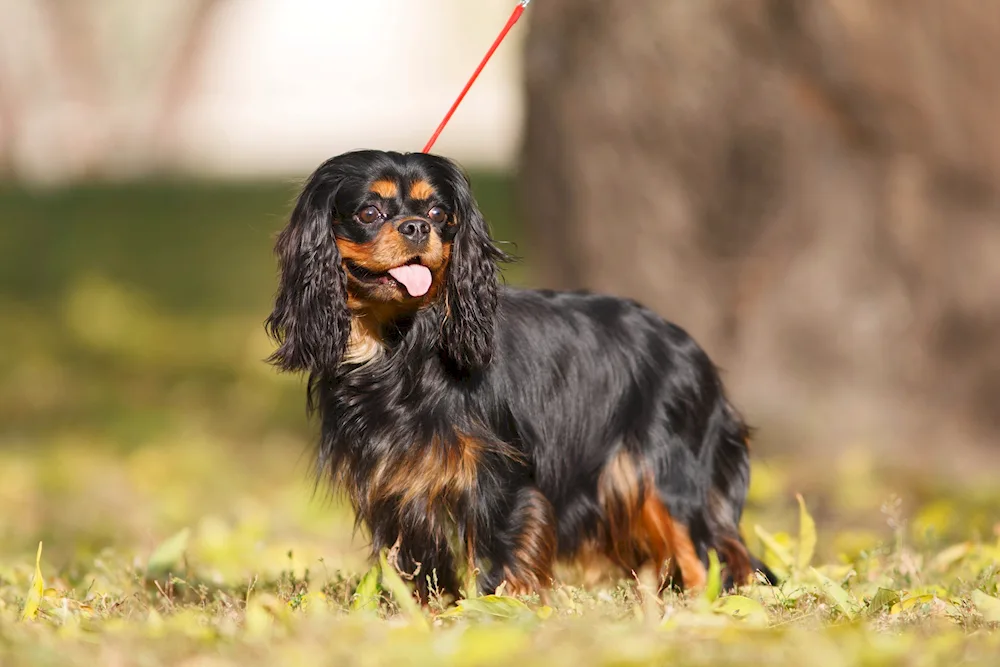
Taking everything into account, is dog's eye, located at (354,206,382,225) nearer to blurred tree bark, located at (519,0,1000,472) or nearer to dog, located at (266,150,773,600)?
dog, located at (266,150,773,600)

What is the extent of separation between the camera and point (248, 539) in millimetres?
5539

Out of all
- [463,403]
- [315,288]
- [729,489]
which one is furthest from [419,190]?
[729,489]

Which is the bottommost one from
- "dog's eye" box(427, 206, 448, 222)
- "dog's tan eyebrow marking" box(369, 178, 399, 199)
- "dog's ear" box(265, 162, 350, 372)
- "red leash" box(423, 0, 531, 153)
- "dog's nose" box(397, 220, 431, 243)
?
"dog's ear" box(265, 162, 350, 372)

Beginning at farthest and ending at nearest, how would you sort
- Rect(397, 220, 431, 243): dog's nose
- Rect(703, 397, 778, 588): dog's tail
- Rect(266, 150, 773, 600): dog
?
Rect(703, 397, 778, 588): dog's tail < Rect(266, 150, 773, 600): dog < Rect(397, 220, 431, 243): dog's nose

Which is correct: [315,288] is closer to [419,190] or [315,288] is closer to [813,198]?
[419,190]

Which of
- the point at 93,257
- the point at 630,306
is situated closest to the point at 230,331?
the point at 93,257

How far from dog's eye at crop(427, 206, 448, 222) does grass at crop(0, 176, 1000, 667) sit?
1.08 metres

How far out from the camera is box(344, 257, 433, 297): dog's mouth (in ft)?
13.1

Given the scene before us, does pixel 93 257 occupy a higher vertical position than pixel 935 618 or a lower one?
lower

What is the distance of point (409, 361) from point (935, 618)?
168cm

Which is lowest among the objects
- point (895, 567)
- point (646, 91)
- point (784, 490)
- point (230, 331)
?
point (230, 331)

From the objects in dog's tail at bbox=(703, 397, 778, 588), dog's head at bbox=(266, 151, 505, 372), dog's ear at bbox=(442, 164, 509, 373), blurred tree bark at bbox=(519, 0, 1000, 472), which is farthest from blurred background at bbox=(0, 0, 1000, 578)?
dog's ear at bbox=(442, 164, 509, 373)

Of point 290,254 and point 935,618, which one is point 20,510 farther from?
point 935,618

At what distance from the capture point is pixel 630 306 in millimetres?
4746
